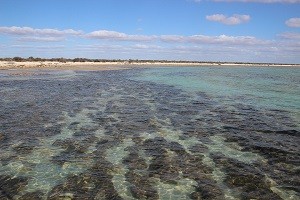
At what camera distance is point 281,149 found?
1623 centimetres

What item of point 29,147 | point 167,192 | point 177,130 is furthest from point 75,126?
point 167,192

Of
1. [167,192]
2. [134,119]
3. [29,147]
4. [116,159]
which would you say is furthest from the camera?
[134,119]

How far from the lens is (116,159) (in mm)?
14617

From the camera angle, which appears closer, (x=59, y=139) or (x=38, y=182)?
(x=38, y=182)

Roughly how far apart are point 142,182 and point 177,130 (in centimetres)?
824

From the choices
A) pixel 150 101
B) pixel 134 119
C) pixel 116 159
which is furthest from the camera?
pixel 150 101

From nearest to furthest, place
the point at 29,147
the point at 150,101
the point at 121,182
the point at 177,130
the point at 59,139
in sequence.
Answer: the point at 121,182 < the point at 29,147 < the point at 59,139 < the point at 177,130 < the point at 150,101

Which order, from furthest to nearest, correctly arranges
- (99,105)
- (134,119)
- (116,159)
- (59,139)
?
(99,105) < (134,119) < (59,139) < (116,159)

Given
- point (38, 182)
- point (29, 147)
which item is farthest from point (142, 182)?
point (29, 147)

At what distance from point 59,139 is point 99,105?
478 inches

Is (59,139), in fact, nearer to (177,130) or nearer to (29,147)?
(29,147)

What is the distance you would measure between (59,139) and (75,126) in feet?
10.4

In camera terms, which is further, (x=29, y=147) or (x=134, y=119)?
(x=134, y=119)

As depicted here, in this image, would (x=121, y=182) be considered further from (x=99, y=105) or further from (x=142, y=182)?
(x=99, y=105)
